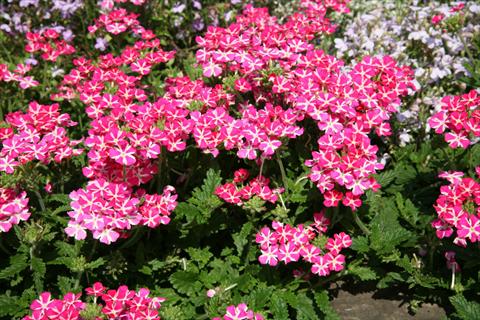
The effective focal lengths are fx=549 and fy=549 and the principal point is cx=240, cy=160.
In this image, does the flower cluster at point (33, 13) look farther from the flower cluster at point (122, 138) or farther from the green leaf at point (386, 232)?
the green leaf at point (386, 232)

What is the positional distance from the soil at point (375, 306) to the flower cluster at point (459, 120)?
3.45ft

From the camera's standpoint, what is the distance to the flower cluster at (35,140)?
319cm

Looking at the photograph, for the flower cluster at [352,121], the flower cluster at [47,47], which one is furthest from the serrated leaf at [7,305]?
the flower cluster at [47,47]

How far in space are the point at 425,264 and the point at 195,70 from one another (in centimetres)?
239

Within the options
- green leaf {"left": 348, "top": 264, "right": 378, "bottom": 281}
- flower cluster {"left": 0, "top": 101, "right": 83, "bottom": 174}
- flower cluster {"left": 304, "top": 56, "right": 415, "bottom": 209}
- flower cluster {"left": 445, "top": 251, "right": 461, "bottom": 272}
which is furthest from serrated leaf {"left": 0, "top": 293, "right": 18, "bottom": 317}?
flower cluster {"left": 445, "top": 251, "right": 461, "bottom": 272}

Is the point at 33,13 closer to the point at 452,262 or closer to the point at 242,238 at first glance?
the point at 242,238

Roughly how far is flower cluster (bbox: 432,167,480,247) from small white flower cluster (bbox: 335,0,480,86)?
171 cm

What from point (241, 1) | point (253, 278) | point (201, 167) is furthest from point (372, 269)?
point (241, 1)

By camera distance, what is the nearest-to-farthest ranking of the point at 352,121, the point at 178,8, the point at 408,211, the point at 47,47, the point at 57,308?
the point at 57,308 → the point at 352,121 → the point at 408,211 → the point at 47,47 → the point at 178,8

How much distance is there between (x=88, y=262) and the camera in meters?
3.30

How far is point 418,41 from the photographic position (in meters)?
4.98

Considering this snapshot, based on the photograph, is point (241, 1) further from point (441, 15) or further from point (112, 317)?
point (112, 317)

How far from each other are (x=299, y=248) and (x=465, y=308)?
3.23 feet

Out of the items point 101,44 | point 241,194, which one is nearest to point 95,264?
point 241,194
